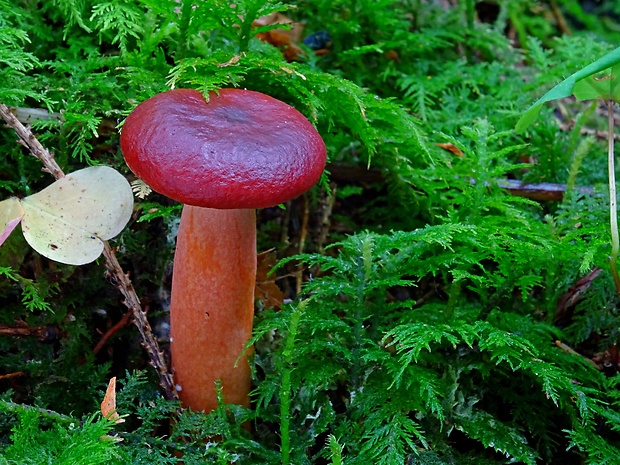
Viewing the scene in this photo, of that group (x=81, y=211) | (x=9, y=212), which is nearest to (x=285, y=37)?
(x=81, y=211)

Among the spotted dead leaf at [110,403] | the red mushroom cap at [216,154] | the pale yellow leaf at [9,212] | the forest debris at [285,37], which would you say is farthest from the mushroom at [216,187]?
A: the forest debris at [285,37]

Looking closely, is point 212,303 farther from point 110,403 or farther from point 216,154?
point 216,154

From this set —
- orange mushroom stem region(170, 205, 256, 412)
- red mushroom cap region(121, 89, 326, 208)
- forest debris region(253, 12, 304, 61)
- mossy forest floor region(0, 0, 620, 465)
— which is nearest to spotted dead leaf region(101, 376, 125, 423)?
mossy forest floor region(0, 0, 620, 465)

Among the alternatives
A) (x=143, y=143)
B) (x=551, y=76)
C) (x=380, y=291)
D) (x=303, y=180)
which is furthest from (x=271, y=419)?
(x=551, y=76)

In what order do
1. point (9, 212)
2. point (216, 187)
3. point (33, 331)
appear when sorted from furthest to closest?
point (33, 331) → point (9, 212) → point (216, 187)

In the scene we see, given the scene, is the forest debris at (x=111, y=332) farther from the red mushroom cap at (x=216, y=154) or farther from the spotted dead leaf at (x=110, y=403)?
the red mushroom cap at (x=216, y=154)

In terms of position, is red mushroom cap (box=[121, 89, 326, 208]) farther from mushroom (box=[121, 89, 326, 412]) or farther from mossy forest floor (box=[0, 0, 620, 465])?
mossy forest floor (box=[0, 0, 620, 465])

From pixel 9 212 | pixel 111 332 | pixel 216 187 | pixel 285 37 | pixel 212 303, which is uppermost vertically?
pixel 216 187
